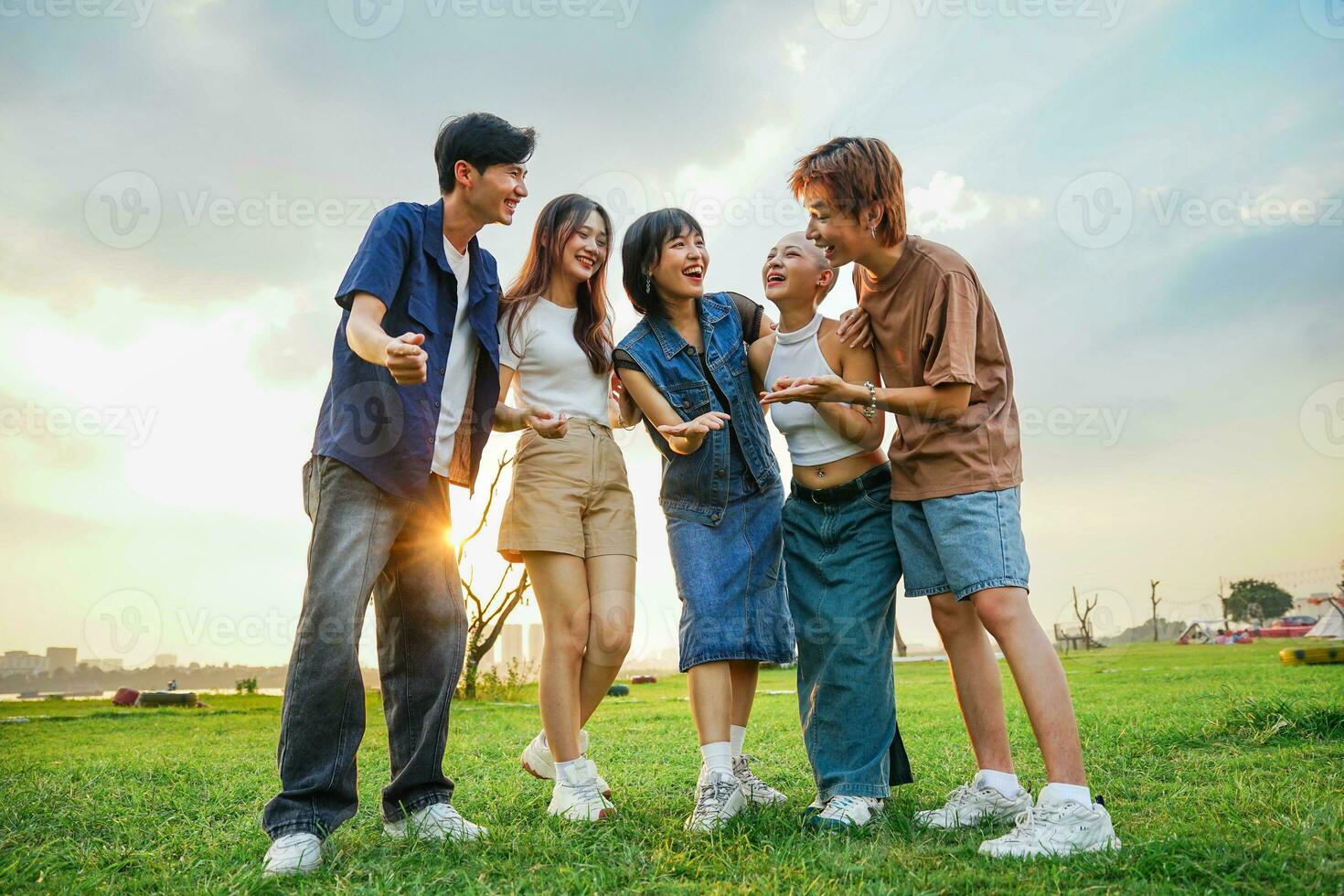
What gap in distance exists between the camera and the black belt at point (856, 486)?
2.97 m

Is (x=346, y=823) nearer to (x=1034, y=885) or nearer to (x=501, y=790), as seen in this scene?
(x=501, y=790)

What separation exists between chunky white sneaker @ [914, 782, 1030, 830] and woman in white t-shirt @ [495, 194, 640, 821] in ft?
3.41

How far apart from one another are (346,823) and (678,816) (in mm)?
1106

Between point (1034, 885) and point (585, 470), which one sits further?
point (585, 470)

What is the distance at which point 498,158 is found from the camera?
9.64ft

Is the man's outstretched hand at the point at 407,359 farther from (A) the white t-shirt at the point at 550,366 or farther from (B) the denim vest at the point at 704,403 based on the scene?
(B) the denim vest at the point at 704,403

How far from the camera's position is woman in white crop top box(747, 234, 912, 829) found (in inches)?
114

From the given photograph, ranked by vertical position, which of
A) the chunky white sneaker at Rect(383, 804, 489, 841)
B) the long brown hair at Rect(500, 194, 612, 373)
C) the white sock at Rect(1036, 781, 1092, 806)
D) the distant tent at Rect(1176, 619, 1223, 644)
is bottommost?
the distant tent at Rect(1176, 619, 1223, 644)

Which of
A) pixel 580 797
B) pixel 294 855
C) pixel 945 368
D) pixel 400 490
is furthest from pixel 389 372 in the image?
pixel 945 368

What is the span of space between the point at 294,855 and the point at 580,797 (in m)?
0.94

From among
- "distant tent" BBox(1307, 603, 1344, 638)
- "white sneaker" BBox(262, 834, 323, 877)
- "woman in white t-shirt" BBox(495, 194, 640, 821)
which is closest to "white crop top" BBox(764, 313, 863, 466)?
"woman in white t-shirt" BBox(495, 194, 640, 821)

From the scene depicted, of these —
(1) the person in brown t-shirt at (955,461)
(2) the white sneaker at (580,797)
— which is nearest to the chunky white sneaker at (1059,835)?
(1) the person in brown t-shirt at (955,461)

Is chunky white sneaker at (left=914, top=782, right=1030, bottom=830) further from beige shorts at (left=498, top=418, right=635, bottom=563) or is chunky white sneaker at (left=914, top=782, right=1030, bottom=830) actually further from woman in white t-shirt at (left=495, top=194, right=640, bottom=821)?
beige shorts at (left=498, top=418, right=635, bottom=563)

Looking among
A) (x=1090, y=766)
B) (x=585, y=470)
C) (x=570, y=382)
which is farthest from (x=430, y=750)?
(x=1090, y=766)
